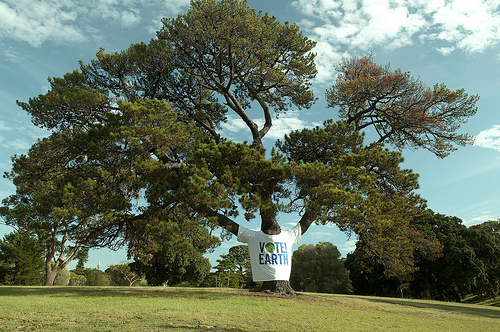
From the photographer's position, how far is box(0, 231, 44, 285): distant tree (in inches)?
974

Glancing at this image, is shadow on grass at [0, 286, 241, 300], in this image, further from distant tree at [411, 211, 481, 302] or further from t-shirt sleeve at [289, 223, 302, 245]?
distant tree at [411, 211, 481, 302]

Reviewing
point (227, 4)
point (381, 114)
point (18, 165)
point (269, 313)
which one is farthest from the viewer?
point (381, 114)

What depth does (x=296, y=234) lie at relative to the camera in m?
13.8

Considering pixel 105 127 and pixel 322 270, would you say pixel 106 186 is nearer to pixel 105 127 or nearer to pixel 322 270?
pixel 105 127

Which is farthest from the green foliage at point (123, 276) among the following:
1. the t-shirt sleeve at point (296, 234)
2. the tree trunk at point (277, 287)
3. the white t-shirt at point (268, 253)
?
the t-shirt sleeve at point (296, 234)

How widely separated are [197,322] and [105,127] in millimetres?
7898

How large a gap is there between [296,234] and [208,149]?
17.2 feet

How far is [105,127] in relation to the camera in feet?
38.2

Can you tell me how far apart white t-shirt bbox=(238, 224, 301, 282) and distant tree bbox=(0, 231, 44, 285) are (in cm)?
1907

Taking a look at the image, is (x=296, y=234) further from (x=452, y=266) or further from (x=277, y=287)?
(x=452, y=266)

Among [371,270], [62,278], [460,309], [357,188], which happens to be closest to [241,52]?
[357,188]

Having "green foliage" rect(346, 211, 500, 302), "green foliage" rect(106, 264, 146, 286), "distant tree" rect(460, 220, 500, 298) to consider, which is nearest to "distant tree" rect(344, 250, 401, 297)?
"green foliage" rect(346, 211, 500, 302)

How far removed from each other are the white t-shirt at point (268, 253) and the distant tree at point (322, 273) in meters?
22.7

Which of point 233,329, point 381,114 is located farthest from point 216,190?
point 381,114
